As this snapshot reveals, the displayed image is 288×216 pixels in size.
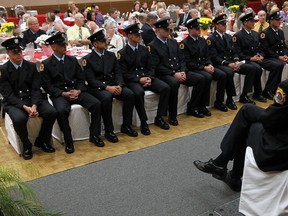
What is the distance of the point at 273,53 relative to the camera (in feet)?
19.7

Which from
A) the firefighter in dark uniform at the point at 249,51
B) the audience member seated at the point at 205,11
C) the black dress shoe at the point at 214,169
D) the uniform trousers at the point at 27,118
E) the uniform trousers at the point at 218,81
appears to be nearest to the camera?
the black dress shoe at the point at 214,169

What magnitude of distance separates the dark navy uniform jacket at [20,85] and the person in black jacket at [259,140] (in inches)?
80.6

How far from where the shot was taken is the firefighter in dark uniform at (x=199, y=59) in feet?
17.4

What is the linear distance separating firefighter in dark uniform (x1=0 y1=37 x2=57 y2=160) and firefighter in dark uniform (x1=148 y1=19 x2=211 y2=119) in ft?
5.36

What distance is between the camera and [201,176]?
137 inches

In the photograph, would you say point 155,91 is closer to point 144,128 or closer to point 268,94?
point 144,128

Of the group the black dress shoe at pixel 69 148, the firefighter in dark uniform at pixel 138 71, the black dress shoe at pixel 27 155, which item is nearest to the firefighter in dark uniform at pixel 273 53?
the firefighter in dark uniform at pixel 138 71

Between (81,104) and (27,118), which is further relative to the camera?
(81,104)

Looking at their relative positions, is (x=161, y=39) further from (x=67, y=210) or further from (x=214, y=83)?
(x=67, y=210)

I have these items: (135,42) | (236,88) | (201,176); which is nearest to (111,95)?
(135,42)

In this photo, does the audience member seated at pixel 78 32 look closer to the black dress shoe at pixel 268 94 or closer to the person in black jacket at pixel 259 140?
the black dress shoe at pixel 268 94

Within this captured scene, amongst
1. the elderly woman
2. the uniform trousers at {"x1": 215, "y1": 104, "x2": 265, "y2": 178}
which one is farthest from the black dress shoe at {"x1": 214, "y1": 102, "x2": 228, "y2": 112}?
the uniform trousers at {"x1": 215, "y1": 104, "x2": 265, "y2": 178}

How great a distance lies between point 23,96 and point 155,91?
5.40 feet

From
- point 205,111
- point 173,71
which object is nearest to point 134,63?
point 173,71
